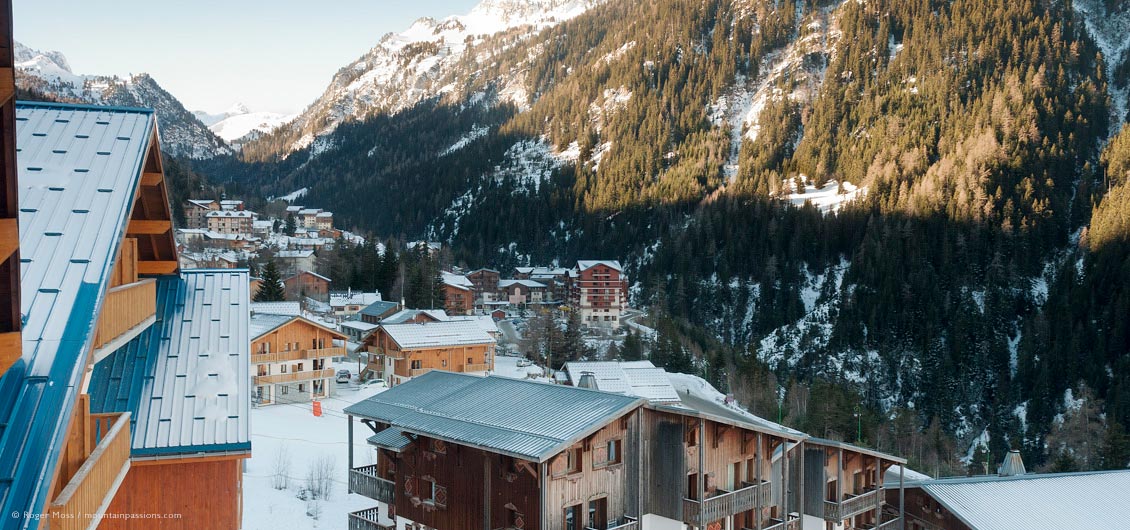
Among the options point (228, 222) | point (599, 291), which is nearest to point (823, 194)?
Result: point (599, 291)

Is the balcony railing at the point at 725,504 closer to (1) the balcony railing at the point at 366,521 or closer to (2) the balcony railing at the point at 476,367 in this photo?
(1) the balcony railing at the point at 366,521

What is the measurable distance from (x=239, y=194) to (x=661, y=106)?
300ft

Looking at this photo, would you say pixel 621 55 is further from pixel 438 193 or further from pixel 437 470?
pixel 437 470

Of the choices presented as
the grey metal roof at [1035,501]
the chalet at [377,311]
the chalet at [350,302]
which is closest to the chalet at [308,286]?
the chalet at [350,302]

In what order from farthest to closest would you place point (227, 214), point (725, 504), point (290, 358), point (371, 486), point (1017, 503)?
point (227, 214), point (290, 358), point (1017, 503), point (371, 486), point (725, 504)

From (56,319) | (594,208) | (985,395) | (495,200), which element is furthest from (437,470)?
(495,200)

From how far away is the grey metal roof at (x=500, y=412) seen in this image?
16625mm

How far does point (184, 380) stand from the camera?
855 centimetres

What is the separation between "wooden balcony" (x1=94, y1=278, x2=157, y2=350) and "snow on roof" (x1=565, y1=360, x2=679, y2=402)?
30248 millimetres

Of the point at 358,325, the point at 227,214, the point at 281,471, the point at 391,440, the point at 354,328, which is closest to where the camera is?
the point at 391,440

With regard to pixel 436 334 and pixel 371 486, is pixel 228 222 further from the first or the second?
pixel 371 486

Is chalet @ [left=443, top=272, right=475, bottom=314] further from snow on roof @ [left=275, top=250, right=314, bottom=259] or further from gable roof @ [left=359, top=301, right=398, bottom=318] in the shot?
snow on roof @ [left=275, top=250, right=314, bottom=259]

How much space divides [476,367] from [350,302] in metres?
25.8

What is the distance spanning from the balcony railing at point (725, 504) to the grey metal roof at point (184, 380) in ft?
42.9
